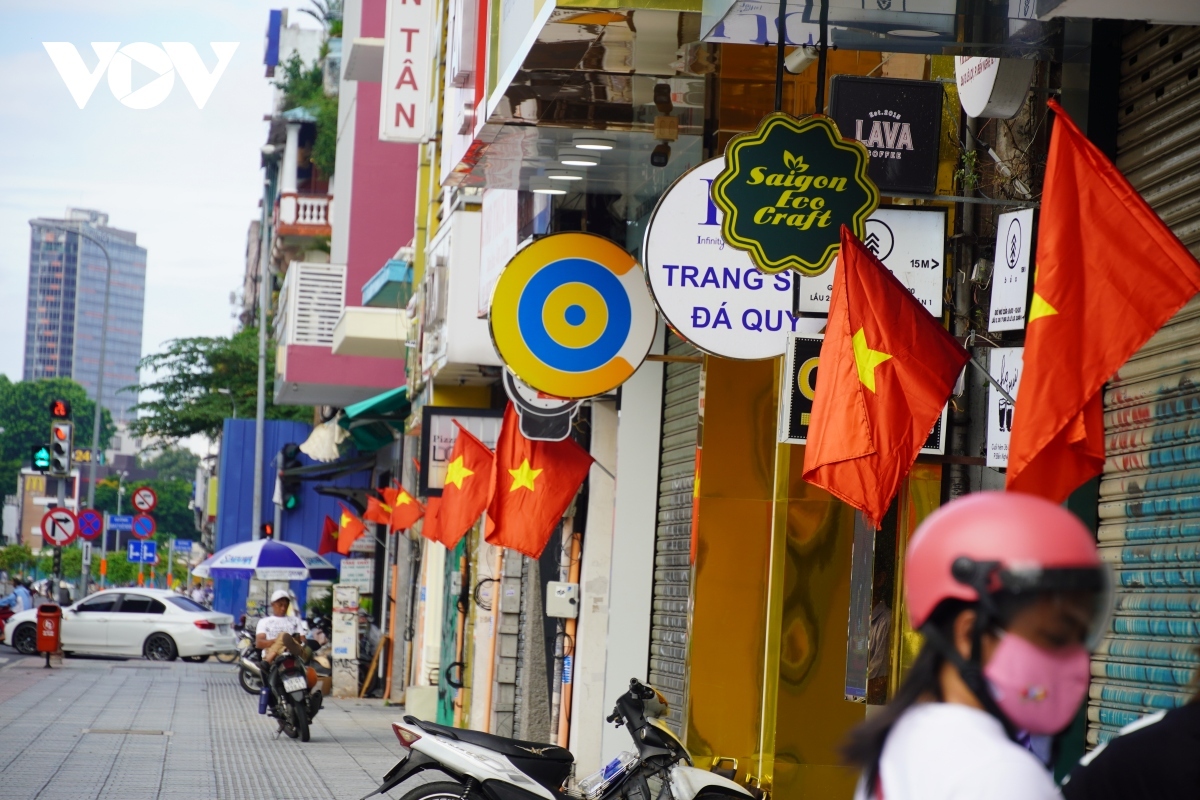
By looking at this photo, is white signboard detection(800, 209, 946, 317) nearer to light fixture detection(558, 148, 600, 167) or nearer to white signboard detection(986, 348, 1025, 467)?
white signboard detection(986, 348, 1025, 467)

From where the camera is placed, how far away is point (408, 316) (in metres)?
26.6

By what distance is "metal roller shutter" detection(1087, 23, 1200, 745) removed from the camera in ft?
19.5

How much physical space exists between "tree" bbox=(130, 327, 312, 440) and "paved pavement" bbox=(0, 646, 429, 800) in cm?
3119

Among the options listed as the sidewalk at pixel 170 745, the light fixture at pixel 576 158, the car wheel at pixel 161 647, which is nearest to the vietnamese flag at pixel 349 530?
the sidewalk at pixel 170 745

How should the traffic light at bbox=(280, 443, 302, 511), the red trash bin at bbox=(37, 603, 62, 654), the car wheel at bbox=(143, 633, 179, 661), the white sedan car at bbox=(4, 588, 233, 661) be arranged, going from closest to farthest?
the red trash bin at bbox=(37, 603, 62, 654), the white sedan car at bbox=(4, 588, 233, 661), the car wheel at bbox=(143, 633, 179, 661), the traffic light at bbox=(280, 443, 302, 511)

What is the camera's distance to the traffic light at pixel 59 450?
2789cm

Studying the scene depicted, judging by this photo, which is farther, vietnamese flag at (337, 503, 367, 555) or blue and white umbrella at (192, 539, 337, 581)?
blue and white umbrella at (192, 539, 337, 581)

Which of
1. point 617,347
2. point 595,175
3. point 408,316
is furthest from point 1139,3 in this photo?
point 408,316

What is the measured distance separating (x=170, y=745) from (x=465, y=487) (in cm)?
396

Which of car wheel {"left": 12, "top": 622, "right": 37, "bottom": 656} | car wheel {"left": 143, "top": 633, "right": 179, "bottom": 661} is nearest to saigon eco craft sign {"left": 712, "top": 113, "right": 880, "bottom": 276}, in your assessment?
car wheel {"left": 143, "top": 633, "right": 179, "bottom": 661}

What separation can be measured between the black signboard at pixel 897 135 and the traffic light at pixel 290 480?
3285 cm

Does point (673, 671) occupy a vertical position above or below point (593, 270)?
below

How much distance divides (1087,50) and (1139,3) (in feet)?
4.33

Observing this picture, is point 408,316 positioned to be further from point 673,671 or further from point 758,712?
point 758,712
